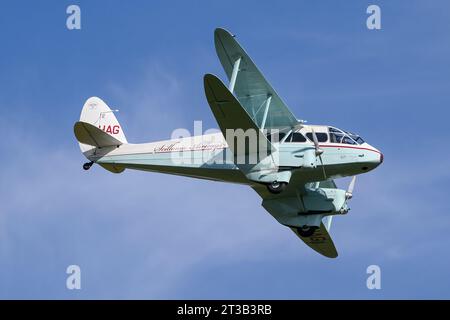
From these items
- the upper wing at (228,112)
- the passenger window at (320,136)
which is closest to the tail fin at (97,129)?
the upper wing at (228,112)

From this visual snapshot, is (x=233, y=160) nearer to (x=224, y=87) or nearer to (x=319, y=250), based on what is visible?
(x=224, y=87)

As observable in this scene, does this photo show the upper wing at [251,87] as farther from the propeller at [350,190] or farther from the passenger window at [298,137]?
the propeller at [350,190]

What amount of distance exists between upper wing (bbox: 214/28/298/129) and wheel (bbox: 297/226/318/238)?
6096 millimetres

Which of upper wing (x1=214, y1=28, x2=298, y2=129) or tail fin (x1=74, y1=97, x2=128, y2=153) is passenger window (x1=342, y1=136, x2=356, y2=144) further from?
tail fin (x1=74, y1=97, x2=128, y2=153)

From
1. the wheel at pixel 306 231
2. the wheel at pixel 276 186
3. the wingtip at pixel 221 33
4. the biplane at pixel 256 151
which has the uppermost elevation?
the wingtip at pixel 221 33

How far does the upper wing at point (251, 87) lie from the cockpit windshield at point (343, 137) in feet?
6.44

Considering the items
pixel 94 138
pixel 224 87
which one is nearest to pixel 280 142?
pixel 224 87

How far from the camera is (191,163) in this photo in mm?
48625

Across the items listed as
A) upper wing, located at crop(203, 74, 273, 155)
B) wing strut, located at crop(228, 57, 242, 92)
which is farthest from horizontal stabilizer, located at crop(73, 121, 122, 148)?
upper wing, located at crop(203, 74, 273, 155)

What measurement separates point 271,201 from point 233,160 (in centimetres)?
609

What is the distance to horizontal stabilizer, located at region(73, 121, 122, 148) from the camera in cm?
5012

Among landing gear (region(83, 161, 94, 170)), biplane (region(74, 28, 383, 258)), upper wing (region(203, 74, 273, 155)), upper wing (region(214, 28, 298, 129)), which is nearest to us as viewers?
upper wing (region(203, 74, 273, 155))

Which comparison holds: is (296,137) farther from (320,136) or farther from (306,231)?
(306,231)

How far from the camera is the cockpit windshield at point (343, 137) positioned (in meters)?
47.2
